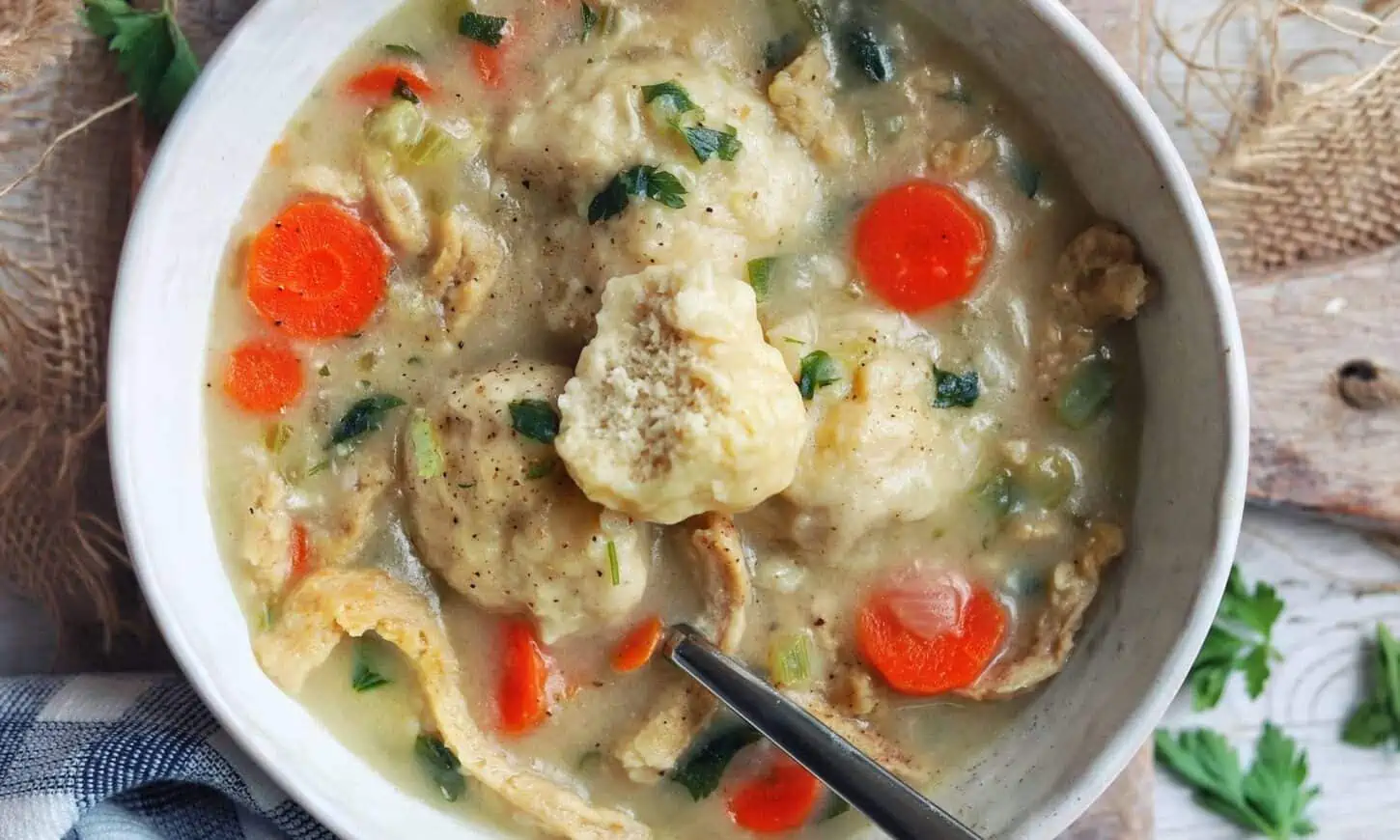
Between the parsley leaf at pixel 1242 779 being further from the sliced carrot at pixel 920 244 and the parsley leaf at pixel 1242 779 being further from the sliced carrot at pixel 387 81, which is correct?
the sliced carrot at pixel 387 81

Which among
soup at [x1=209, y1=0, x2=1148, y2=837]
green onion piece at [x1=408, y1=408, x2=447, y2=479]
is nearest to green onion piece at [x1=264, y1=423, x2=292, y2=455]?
soup at [x1=209, y1=0, x2=1148, y2=837]

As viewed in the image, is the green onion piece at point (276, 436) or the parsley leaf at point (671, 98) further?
the green onion piece at point (276, 436)

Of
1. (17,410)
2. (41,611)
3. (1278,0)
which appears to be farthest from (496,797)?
(1278,0)

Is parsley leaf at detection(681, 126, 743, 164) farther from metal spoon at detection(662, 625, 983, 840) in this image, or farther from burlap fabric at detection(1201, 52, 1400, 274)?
burlap fabric at detection(1201, 52, 1400, 274)

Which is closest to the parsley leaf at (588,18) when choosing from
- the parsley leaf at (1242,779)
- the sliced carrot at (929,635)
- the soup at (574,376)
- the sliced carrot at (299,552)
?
the soup at (574,376)

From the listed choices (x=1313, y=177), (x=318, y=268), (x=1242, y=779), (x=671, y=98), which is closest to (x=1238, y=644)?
(x=1242, y=779)

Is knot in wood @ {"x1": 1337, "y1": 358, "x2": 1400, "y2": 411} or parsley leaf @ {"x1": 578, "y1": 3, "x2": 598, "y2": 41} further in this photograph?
knot in wood @ {"x1": 1337, "y1": 358, "x2": 1400, "y2": 411}

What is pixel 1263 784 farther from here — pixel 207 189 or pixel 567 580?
pixel 207 189
